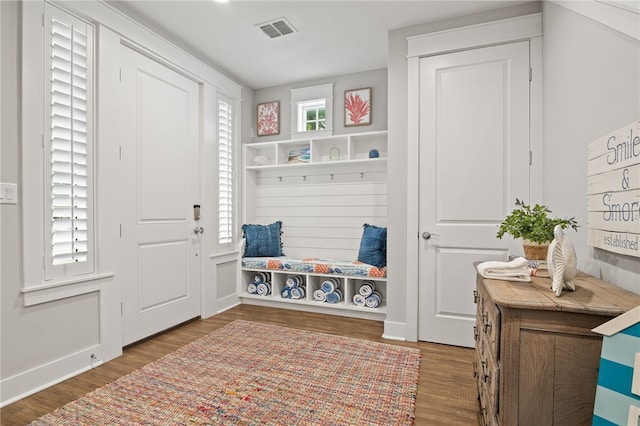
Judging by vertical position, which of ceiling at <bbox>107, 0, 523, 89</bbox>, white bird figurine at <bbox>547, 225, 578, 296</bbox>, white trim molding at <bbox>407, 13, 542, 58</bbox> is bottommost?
white bird figurine at <bbox>547, 225, 578, 296</bbox>

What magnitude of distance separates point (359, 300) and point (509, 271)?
86.0 inches

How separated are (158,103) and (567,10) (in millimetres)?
3145

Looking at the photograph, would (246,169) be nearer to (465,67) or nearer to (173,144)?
(173,144)

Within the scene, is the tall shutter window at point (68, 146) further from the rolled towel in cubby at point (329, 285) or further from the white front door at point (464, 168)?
the white front door at point (464, 168)

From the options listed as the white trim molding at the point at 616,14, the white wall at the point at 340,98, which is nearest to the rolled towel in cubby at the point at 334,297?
the white wall at the point at 340,98

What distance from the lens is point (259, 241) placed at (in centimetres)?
400

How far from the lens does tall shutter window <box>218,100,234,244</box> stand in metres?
3.72

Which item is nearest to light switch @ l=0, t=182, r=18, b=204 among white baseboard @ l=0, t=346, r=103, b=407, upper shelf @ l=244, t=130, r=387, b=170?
white baseboard @ l=0, t=346, r=103, b=407

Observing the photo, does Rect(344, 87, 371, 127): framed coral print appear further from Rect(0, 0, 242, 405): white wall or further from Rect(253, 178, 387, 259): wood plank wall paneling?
Rect(0, 0, 242, 405): white wall

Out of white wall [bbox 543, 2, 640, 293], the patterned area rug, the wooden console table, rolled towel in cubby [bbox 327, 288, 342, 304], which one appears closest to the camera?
the wooden console table

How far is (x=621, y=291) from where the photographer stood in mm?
1250

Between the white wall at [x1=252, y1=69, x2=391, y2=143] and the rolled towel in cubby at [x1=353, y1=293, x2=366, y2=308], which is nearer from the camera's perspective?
the rolled towel in cubby at [x1=353, y1=293, x2=366, y2=308]

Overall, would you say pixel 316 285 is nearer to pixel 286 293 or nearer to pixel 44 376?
pixel 286 293

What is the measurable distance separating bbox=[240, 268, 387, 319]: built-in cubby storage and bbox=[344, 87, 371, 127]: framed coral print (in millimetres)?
1833
